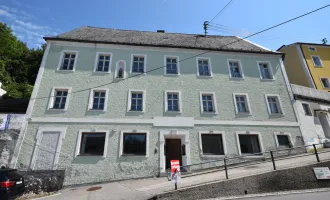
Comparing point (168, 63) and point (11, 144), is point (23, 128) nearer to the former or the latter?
point (11, 144)

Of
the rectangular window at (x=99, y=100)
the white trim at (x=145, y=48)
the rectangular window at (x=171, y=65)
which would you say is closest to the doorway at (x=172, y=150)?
the rectangular window at (x=99, y=100)

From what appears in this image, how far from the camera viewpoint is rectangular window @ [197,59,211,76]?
586 inches

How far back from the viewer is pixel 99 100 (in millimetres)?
12750

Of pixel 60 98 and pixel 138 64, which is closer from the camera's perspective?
pixel 60 98

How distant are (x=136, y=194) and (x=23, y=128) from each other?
901cm

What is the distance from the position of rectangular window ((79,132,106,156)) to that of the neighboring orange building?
2595 centimetres

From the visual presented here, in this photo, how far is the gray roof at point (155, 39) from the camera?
15062 mm

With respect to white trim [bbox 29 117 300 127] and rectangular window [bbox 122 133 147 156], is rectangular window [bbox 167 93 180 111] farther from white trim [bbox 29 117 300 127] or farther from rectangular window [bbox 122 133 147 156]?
rectangular window [bbox 122 133 147 156]

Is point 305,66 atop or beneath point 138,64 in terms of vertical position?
atop

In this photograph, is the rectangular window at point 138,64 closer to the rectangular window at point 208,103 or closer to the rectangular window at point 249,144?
the rectangular window at point 208,103

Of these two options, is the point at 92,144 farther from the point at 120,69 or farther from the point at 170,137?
the point at 120,69

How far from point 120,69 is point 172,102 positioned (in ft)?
16.9

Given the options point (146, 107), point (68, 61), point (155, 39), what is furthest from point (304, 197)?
point (68, 61)

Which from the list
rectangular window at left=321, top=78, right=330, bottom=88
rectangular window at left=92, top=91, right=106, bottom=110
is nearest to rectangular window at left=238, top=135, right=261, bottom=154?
rectangular window at left=92, top=91, right=106, bottom=110
